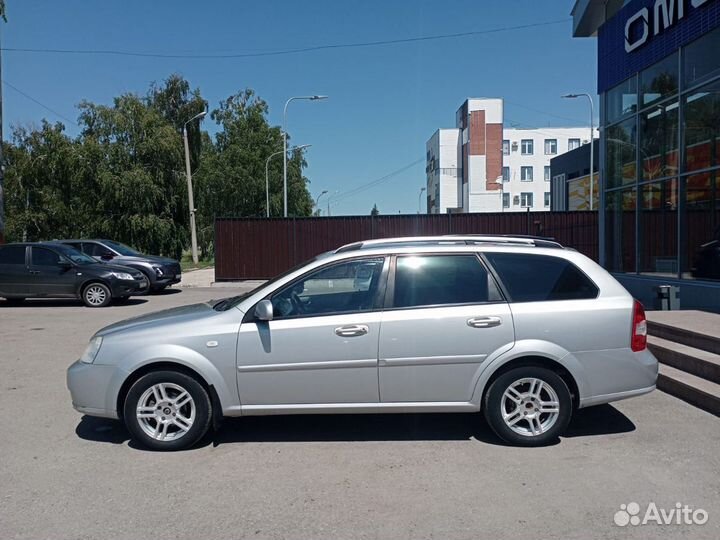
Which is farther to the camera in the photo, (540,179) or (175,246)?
(540,179)

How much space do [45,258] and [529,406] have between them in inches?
544

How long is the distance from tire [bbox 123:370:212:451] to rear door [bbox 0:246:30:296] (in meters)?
12.0

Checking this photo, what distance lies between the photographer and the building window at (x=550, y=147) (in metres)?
69.6

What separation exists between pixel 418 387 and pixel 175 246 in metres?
31.8

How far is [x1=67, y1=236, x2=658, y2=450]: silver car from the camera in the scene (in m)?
→ 4.78

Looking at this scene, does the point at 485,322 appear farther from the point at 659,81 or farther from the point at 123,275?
the point at 123,275

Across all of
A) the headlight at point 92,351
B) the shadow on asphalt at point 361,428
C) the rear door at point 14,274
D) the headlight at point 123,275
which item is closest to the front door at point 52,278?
the rear door at point 14,274

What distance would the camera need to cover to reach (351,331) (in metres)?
4.79

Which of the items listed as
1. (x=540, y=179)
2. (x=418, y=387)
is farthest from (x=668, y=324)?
(x=540, y=179)

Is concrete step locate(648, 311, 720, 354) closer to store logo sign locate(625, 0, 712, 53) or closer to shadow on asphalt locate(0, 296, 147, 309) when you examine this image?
store logo sign locate(625, 0, 712, 53)

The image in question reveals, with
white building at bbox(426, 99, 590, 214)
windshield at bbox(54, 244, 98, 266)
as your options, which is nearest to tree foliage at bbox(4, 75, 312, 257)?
windshield at bbox(54, 244, 98, 266)

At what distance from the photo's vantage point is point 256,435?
522cm

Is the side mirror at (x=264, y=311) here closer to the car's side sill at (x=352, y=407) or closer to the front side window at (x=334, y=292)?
the front side window at (x=334, y=292)

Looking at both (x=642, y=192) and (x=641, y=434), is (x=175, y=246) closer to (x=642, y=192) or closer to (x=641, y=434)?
(x=642, y=192)
